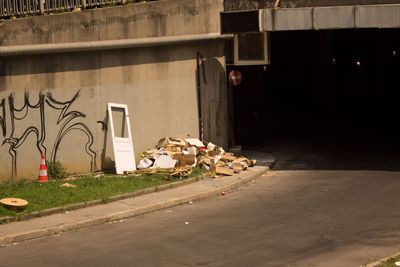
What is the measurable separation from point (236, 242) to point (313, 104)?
1085 inches

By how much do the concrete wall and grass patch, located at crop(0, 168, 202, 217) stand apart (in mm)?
1070

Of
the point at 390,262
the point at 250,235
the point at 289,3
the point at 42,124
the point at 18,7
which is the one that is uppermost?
the point at 18,7

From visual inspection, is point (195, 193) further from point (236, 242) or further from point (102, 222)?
point (236, 242)

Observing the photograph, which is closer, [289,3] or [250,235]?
[250,235]

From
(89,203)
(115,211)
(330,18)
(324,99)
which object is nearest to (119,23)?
(330,18)

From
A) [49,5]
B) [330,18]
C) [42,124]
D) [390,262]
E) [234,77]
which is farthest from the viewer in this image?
[234,77]

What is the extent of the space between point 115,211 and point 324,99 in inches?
1011

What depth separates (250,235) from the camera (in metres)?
11.7

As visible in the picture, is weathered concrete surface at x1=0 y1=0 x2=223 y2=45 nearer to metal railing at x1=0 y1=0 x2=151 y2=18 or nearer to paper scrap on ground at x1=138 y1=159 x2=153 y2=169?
metal railing at x1=0 y1=0 x2=151 y2=18

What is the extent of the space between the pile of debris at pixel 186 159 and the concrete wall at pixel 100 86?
1.77ft

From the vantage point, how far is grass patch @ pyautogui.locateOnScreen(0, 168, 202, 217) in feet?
46.1

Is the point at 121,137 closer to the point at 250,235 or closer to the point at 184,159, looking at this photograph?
the point at 184,159

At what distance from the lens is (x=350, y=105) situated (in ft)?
128

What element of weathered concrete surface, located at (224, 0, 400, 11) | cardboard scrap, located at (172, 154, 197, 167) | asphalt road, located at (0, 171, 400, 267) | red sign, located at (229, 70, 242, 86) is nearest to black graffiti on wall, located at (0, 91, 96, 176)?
cardboard scrap, located at (172, 154, 197, 167)
